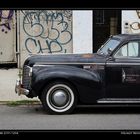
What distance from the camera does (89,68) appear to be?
8.45 metres

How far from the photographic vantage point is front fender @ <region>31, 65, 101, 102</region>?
8312 mm

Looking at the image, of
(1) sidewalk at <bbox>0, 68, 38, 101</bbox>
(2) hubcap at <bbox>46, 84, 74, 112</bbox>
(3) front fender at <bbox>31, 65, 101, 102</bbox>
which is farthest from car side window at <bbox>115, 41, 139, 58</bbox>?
(1) sidewalk at <bbox>0, 68, 38, 101</bbox>

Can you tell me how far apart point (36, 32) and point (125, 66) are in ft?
23.6

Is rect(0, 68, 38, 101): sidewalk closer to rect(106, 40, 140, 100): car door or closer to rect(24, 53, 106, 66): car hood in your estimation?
rect(24, 53, 106, 66): car hood

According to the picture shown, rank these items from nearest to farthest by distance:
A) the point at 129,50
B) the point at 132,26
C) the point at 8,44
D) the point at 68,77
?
the point at 68,77
the point at 129,50
the point at 132,26
the point at 8,44

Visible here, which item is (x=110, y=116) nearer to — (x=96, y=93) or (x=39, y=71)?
(x=96, y=93)

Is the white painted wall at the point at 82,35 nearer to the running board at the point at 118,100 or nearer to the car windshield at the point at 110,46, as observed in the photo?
the car windshield at the point at 110,46

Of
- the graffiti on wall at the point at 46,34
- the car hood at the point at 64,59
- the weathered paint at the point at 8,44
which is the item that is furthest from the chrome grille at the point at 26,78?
the weathered paint at the point at 8,44

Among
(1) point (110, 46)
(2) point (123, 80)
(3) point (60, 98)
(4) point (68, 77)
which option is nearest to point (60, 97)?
(3) point (60, 98)

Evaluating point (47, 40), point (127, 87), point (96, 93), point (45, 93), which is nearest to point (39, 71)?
point (45, 93)

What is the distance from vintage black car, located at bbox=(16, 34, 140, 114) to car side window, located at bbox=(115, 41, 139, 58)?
4.0 inches

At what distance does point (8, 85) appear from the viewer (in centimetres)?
1202

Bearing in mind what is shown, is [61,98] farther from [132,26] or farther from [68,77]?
[132,26]

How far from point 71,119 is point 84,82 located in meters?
0.83
